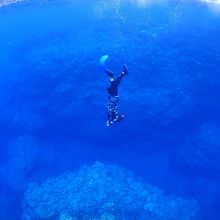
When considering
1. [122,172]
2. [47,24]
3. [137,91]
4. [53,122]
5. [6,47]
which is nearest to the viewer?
[122,172]

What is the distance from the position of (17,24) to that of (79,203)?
20.9 metres

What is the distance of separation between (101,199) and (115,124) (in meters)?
4.76

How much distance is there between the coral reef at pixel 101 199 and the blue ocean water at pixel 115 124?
47 mm

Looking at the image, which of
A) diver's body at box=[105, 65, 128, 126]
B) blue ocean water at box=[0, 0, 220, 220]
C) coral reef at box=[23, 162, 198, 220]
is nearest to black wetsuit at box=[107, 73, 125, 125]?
diver's body at box=[105, 65, 128, 126]

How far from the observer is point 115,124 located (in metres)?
17.9

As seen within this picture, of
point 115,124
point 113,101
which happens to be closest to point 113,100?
point 113,101

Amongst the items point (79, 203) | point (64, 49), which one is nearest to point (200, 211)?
point (79, 203)

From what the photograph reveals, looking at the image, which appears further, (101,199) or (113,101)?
(113,101)

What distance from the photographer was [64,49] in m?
25.4

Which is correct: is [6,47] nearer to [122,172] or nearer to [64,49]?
[64,49]

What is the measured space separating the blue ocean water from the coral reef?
5cm

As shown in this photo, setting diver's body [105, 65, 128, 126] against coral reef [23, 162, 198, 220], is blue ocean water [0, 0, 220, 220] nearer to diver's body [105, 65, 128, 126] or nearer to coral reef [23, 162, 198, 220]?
coral reef [23, 162, 198, 220]

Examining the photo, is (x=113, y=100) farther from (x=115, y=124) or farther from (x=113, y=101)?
(x=115, y=124)

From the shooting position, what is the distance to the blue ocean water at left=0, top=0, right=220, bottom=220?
14711 millimetres
